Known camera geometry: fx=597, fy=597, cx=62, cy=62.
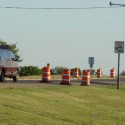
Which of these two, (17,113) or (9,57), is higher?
(9,57)

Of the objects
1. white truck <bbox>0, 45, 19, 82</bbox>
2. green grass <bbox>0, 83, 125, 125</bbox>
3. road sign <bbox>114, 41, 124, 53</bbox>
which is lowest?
green grass <bbox>0, 83, 125, 125</bbox>

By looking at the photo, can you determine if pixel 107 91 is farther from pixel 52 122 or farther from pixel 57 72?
pixel 57 72

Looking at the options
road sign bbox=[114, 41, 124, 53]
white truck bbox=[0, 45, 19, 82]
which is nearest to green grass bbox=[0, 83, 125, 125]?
road sign bbox=[114, 41, 124, 53]

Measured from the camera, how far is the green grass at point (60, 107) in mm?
16656

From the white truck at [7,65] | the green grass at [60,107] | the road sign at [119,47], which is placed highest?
the road sign at [119,47]

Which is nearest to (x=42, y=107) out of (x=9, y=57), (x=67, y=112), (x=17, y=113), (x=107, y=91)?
(x=67, y=112)

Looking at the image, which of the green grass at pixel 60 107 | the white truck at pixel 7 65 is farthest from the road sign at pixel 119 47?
the white truck at pixel 7 65

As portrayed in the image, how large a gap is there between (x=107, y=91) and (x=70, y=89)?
2673mm

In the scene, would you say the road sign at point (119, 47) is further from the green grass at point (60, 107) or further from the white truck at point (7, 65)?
the white truck at point (7, 65)

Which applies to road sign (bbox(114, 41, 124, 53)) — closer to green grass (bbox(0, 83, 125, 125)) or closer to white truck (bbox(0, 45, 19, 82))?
green grass (bbox(0, 83, 125, 125))

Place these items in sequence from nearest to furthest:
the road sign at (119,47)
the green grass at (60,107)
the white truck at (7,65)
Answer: the green grass at (60,107) → the road sign at (119,47) → the white truck at (7,65)

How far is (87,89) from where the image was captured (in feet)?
90.5

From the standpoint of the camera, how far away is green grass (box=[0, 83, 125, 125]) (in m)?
16.7

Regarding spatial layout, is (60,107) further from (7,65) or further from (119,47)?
(7,65)
